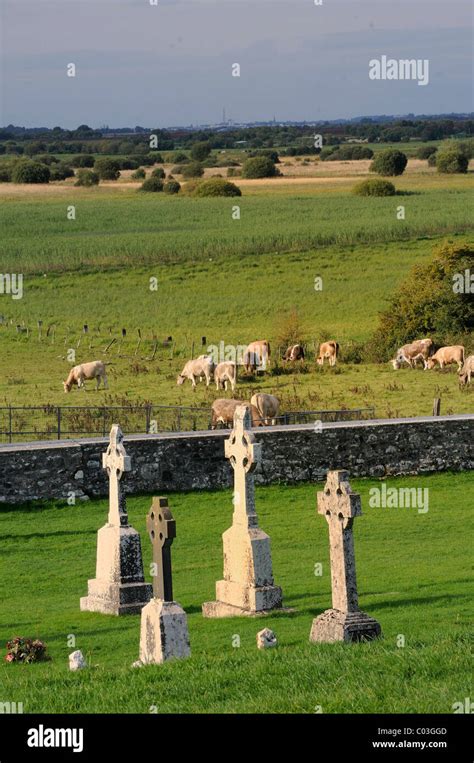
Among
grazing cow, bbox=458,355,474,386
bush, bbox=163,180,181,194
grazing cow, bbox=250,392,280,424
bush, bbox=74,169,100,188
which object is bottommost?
grazing cow, bbox=250,392,280,424

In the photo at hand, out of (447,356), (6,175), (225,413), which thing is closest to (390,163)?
(6,175)

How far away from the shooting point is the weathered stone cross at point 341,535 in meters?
16.5

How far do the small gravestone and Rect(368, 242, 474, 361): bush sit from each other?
3801 centimetres

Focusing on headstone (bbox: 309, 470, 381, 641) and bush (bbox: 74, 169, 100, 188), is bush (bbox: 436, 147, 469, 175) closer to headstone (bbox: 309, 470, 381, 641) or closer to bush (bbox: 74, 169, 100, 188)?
bush (bbox: 74, 169, 100, 188)

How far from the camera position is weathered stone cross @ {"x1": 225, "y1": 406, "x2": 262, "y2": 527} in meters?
19.8

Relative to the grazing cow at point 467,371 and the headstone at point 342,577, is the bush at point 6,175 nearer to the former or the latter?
the grazing cow at point 467,371

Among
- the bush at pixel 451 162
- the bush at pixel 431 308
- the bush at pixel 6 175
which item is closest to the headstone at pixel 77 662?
the bush at pixel 431 308

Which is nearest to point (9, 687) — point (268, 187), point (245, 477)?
point (245, 477)

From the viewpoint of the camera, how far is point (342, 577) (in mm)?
16578

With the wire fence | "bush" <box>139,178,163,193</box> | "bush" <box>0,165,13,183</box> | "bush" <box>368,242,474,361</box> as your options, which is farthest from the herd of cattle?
"bush" <box>0,165,13,183</box>

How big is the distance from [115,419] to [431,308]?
22.2 m

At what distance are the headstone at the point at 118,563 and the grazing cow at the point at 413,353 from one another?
29.1 metres

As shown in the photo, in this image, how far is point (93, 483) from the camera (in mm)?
26875

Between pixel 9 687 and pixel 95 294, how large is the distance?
52984 mm
